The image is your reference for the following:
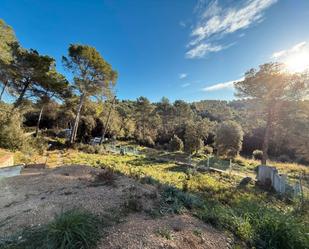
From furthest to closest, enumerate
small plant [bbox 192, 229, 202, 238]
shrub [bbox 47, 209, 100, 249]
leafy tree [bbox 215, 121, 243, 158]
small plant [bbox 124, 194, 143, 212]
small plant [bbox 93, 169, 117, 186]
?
leafy tree [bbox 215, 121, 243, 158] < small plant [bbox 93, 169, 117, 186] < small plant [bbox 124, 194, 143, 212] < small plant [bbox 192, 229, 202, 238] < shrub [bbox 47, 209, 100, 249]

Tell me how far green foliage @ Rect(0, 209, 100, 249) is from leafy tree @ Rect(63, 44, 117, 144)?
14.7 meters

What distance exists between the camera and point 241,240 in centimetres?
323

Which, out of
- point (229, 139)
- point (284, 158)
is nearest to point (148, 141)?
point (229, 139)

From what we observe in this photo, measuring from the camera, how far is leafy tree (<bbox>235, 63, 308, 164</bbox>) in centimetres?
1356

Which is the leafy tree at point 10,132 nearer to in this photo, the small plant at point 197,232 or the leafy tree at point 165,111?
the small plant at point 197,232

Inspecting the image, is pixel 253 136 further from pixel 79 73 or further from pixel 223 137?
pixel 79 73

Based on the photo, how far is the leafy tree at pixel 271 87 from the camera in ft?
44.5

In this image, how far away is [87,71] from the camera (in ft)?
55.1

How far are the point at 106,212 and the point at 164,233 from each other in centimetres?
110

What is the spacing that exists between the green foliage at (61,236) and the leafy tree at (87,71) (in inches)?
578

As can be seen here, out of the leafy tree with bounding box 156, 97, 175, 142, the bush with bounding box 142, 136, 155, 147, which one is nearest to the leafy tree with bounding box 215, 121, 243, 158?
the bush with bounding box 142, 136, 155, 147

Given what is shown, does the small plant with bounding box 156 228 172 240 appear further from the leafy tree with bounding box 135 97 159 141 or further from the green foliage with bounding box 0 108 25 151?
the leafy tree with bounding box 135 97 159 141

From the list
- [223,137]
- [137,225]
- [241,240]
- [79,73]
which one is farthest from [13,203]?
[223,137]

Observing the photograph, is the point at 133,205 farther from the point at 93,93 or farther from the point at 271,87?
the point at 93,93
